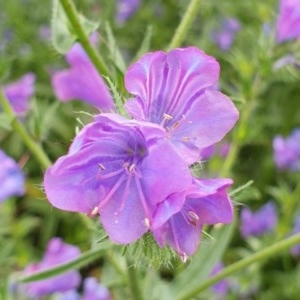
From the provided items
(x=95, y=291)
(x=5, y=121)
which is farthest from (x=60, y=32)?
(x=95, y=291)

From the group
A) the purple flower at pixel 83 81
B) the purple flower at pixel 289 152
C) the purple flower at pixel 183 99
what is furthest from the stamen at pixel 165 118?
the purple flower at pixel 289 152

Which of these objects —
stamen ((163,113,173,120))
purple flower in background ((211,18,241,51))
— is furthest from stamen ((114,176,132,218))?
purple flower in background ((211,18,241,51))

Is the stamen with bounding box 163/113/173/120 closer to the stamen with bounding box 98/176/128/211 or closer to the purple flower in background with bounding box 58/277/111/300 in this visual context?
the stamen with bounding box 98/176/128/211

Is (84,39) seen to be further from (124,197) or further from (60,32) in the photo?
(124,197)

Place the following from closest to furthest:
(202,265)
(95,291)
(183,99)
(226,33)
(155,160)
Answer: (155,160) < (183,99) < (202,265) < (95,291) < (226,33)

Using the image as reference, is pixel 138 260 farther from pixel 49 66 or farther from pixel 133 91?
pixel 49 66

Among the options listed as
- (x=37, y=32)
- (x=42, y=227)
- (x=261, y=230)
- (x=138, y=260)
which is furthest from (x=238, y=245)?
(x=138, y=260)
